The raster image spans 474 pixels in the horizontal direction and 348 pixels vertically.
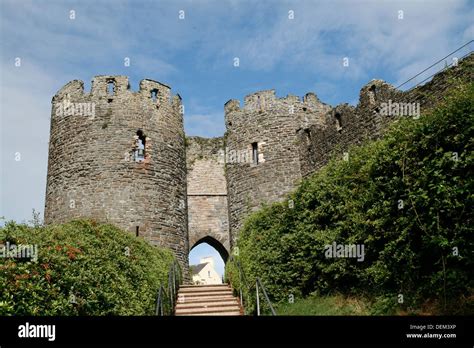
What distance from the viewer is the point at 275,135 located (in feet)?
65.9

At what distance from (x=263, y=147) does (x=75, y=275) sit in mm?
13632

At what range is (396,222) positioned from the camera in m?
8.48

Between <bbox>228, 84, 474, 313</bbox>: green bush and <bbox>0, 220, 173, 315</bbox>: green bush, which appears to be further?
<bbox>228, 84, 474, 313</bbox>: green bush

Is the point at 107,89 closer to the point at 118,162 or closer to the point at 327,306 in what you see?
the point at 118,162

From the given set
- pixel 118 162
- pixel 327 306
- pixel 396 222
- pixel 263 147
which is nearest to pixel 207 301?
pixel 327 306

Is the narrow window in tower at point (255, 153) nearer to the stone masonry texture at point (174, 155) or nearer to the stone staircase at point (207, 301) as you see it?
the stone masonry texture at point (174, 155)

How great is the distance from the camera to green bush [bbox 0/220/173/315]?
5.75m

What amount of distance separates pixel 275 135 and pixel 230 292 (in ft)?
27.3

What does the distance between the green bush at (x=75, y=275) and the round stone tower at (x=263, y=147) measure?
907 cm

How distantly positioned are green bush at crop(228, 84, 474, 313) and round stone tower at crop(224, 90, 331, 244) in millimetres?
7269

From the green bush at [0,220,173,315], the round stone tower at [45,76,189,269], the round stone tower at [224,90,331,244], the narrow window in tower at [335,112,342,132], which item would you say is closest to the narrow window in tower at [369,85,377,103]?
the narrow window in tower at [335,112,342,132]

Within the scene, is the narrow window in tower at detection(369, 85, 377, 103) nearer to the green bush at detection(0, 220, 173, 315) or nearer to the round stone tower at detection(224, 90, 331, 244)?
the round stone tower at detection(224, 90, 331, 244)

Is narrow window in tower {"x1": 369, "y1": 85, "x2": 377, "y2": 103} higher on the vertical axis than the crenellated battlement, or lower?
lower
